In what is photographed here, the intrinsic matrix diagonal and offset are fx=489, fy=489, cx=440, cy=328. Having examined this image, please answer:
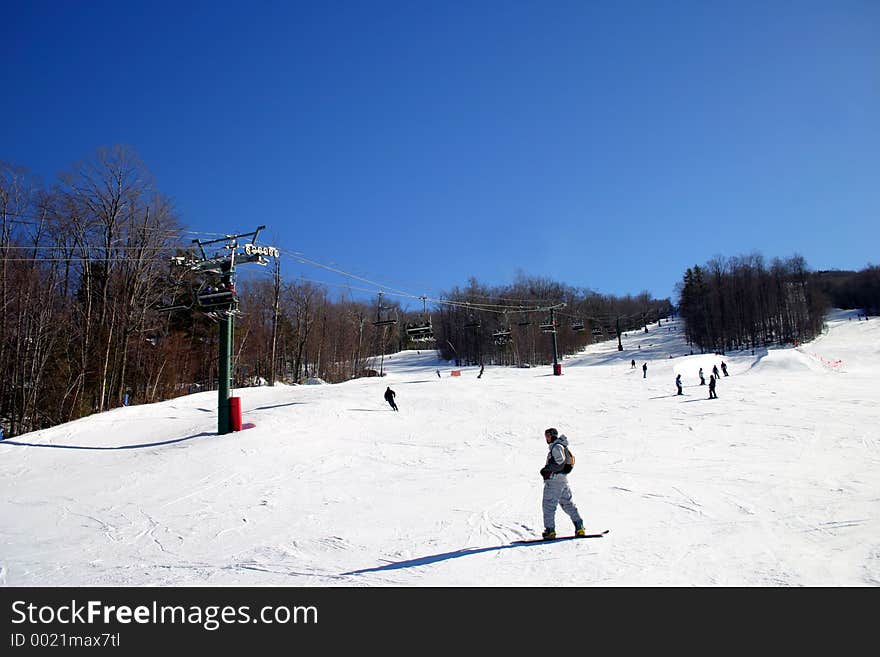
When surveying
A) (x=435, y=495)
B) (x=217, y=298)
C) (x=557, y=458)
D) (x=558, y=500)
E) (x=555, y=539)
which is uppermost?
(x=217, y=298)

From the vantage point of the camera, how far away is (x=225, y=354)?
17188 mm

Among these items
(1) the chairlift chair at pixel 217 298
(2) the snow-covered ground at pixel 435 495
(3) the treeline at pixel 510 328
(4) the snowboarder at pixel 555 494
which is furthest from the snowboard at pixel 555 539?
(3) the treeline at pixel 510 328

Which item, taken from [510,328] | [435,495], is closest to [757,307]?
[510,328]

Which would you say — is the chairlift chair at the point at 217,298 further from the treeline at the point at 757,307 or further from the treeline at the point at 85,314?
the treeline at the point at 757,307

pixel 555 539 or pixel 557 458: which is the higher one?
pixel 557 458

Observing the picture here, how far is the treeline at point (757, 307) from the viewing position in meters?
78.7

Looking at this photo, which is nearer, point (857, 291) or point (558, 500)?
point (558, 500)

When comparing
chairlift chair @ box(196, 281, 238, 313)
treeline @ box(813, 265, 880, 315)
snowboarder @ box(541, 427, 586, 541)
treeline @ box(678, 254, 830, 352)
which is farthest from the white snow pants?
treeline @ box(813, 265, 880, 315)

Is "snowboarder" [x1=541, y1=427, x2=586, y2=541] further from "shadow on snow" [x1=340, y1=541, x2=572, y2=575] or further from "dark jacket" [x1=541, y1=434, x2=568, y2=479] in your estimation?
"shadow on snow" [x1=340, y1=541, x2=572, y2=575]

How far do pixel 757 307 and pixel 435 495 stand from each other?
88208mm

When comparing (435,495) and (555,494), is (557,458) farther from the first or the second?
(435,495)

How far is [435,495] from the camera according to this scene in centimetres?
1078
